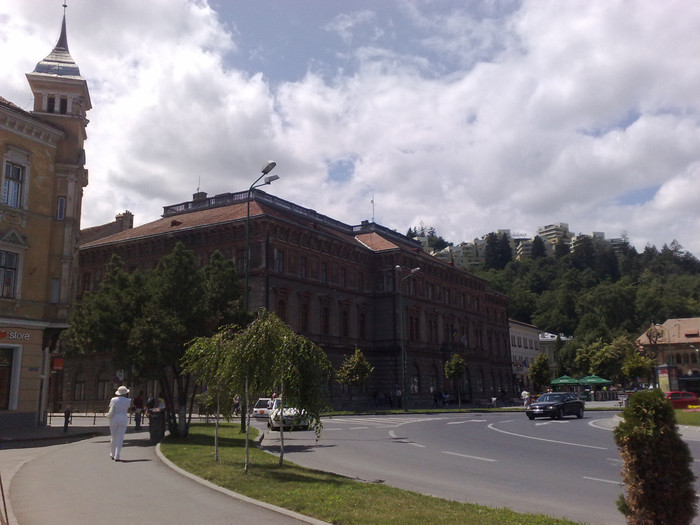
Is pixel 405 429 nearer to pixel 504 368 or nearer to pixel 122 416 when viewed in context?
pixel 122 416

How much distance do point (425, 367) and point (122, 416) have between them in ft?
177

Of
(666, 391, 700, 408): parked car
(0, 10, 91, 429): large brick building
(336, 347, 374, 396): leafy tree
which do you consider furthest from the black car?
(0, 10, 91, 429): large brick building

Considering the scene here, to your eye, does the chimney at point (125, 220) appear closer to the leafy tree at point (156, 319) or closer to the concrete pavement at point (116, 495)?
the leafy tree at point (156, 319)

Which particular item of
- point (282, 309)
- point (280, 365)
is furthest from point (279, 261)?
point (280, 365)

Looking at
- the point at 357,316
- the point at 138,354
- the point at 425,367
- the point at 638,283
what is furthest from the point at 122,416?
the point at 638,283

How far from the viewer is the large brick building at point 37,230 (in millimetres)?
25266

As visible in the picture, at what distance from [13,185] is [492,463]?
21775mm

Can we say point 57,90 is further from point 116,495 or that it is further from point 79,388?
point 79,388

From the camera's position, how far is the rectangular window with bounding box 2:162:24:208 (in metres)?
25.5

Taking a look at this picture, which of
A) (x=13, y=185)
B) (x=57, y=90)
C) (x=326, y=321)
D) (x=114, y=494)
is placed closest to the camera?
(x=114, y=494)

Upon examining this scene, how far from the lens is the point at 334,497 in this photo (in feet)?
32.2

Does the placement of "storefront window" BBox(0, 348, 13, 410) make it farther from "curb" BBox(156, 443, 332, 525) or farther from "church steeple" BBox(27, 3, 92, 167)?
"curb" BBox(156, 443, 332, 525)

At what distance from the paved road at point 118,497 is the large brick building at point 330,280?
3495 centimetres

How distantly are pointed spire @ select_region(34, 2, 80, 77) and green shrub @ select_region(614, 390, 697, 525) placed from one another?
100ft
